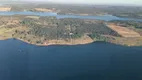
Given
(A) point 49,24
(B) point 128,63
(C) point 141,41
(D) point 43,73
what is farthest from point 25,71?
(A) point 49,24

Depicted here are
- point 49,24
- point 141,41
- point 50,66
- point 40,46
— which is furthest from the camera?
point 49,24

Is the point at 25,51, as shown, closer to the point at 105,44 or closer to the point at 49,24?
the point at 105,44

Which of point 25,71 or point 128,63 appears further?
point 128,63

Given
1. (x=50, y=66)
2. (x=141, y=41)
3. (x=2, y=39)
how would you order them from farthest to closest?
(x=141, y=41) → (x=2, y=39) → (x=50, y=66)

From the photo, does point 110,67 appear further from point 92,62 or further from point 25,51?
point 25,51

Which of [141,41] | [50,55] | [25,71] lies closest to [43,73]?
[25,71]

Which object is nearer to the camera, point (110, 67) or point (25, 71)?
point (25, 71)
